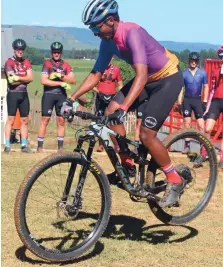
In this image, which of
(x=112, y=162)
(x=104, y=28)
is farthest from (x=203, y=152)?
(x=104, y=28)

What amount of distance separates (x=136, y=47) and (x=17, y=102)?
6.99 metres

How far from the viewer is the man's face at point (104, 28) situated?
571 cm

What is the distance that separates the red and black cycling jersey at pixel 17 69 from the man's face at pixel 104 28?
653cm

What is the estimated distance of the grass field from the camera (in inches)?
228

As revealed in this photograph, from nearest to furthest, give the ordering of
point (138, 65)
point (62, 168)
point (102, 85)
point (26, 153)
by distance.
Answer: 1. point (138, 65)
2. point (62, 168)
3. point (26, 153)
4. point (102, 85)

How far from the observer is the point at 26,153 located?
40.1ft

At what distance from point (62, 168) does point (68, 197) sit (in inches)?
17.0

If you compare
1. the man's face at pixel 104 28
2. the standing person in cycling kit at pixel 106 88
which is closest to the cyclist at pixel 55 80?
the standing person in cycling kit at pixel 106 88

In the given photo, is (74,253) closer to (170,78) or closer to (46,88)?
(170,78)

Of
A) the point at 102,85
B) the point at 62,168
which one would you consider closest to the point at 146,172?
the point at 62,168

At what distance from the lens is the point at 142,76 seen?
5648mm

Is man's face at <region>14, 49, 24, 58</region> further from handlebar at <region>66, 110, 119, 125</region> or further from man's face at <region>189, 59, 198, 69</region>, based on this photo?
handlebar at <region>66, 110, 119, 125</region>

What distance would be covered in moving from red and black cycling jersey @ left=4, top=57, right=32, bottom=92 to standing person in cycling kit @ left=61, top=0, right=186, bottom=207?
5908 mm

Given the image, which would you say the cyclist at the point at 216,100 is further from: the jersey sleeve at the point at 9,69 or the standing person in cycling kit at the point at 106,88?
the jersey sleeve at the point at 9,69
